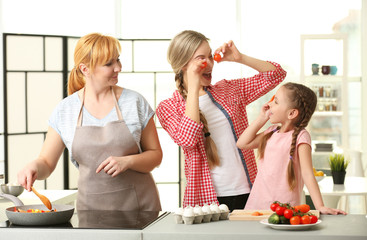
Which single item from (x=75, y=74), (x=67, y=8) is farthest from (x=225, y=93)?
(x=67, y=8)

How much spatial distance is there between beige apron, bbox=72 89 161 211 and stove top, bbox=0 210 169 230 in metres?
0.14

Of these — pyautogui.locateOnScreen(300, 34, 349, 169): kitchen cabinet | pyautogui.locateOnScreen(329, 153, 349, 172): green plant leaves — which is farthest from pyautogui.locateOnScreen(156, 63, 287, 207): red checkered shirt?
pyautogui.locateOnScreen(300, 34, 349, 169): kitchen cabinet

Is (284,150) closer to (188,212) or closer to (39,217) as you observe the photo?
(188,212)

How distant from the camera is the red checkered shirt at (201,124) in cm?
265

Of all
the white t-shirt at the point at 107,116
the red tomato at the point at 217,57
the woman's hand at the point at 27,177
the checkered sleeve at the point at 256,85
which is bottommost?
the woman's hand at the point at 27,177

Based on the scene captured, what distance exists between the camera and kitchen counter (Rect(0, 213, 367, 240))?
78.1 inches

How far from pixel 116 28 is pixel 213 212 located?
5568 mm

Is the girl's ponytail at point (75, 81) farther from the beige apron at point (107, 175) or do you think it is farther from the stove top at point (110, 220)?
the stove top at point (110, 220)

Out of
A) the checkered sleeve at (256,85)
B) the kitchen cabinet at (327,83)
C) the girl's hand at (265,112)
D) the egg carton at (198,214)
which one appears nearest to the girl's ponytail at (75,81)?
the checkered sleeve at (256,85)

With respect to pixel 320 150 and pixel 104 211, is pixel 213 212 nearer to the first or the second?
pixel 104 211

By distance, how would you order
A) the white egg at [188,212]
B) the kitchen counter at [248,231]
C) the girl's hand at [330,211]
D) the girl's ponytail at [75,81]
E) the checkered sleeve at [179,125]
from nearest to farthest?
1. the kitchen counter at [248,231]
2. the white egg at [188,212]
3. the girl's hand at [330,211]
4. the checkered sleeve at [179,125]
5. the girl's ponytail at [75,81]

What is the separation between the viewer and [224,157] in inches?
107

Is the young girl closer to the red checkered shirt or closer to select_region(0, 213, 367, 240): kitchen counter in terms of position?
the red checkered shirt

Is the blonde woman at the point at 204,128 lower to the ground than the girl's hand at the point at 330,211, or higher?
higher
